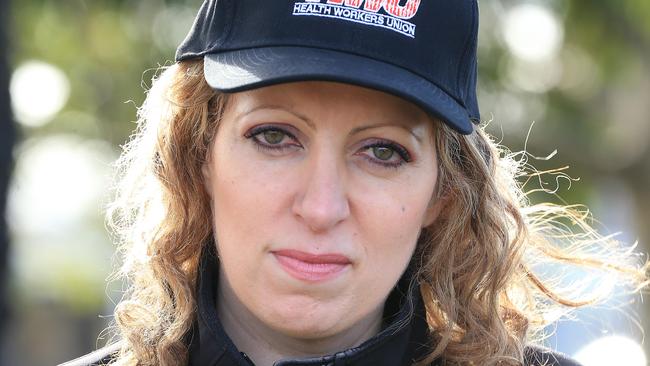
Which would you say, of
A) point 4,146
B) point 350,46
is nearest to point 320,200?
point 350,46

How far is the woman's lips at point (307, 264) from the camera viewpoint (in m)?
2.93

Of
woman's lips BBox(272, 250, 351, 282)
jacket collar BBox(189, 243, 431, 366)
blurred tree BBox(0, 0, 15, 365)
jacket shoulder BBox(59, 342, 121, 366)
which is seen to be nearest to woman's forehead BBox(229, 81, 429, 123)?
woman's lips BBox(272, 250, 351, 282)

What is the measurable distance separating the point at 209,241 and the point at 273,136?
0.53 meters

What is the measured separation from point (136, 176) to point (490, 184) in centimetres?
107

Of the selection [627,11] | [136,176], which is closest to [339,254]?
[136,176]

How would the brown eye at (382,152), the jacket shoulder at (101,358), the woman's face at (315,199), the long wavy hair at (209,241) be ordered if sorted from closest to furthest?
the woman's face at (315,199), the brown eye at (382,152), the long wavy hair at (209,241), the jacket shoulder at (101,358)

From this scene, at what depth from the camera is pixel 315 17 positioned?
2883 millimetres

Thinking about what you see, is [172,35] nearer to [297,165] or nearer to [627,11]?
[627,11]

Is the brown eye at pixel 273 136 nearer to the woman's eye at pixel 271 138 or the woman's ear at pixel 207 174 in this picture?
the woman's eye at pixel 271 138

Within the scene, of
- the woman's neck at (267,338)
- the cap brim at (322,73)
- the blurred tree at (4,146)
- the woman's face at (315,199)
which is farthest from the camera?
the blurred tree at (4,146)

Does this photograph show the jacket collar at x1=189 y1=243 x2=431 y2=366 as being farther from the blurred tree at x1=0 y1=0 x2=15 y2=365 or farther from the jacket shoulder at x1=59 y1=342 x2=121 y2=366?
the blurred tree at x1=0 y1=0 x2=15 y2=365

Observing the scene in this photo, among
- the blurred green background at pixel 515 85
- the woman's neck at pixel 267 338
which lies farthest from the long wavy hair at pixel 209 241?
the blurred green background at pixel 515 85

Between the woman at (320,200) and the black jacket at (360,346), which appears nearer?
the woman at (320,200)

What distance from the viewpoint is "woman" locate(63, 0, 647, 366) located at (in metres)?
2.90
